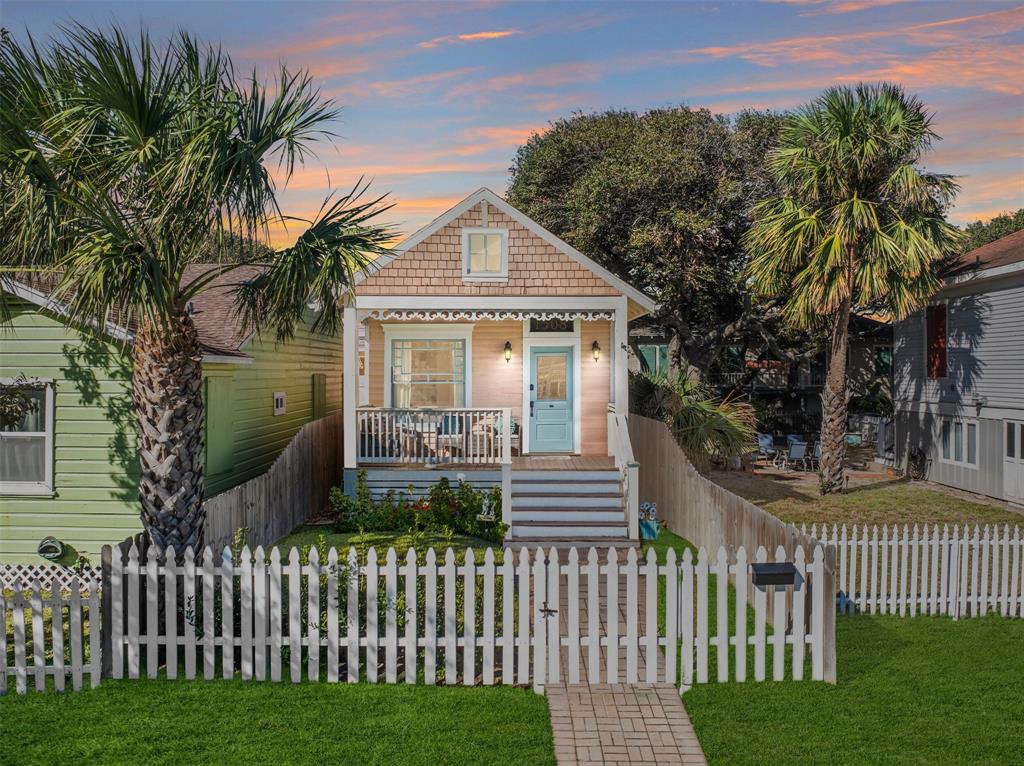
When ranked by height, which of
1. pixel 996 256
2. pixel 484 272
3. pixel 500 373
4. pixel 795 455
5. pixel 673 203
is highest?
pixel 673 203

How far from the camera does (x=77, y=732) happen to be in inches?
248

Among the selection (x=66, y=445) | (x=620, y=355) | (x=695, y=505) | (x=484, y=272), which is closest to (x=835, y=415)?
(x=620, y=355)

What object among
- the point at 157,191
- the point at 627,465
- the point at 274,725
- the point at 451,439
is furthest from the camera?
the point at 451,439

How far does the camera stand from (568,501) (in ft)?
48.2

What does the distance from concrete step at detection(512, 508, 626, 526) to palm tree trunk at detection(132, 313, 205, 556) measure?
708 cm

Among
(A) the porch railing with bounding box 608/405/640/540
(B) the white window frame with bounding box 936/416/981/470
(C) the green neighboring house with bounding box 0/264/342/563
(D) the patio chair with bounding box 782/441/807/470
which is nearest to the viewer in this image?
(C) the green neighboring house with bounding box 0/264/342/563

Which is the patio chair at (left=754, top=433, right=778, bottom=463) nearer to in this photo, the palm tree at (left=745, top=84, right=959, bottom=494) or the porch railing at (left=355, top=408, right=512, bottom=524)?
the palm tree at (left=745, top=84, right=959, bottom=494)

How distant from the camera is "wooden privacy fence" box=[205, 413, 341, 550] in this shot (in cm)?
1117

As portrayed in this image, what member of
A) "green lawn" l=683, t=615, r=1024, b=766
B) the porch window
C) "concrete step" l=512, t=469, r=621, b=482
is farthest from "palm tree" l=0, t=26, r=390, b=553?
the porch window

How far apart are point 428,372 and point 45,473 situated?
8.65 m

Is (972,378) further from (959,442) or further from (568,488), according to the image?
(568,488)

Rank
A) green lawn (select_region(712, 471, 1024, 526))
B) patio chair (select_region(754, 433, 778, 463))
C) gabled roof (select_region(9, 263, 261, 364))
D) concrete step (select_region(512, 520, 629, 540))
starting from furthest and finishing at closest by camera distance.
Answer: patio chair (select_region(754, 433, 778, 463))
green lawn (select_region(712, 471, 1024, 526))
concrete step (select_region(512, 520, 629, 540))
gabled roof (select_region(9, 263, 261, 364))

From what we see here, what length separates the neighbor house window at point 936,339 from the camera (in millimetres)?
23203

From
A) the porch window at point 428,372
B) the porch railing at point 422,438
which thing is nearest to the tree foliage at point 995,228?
the porch window at point 428,372
